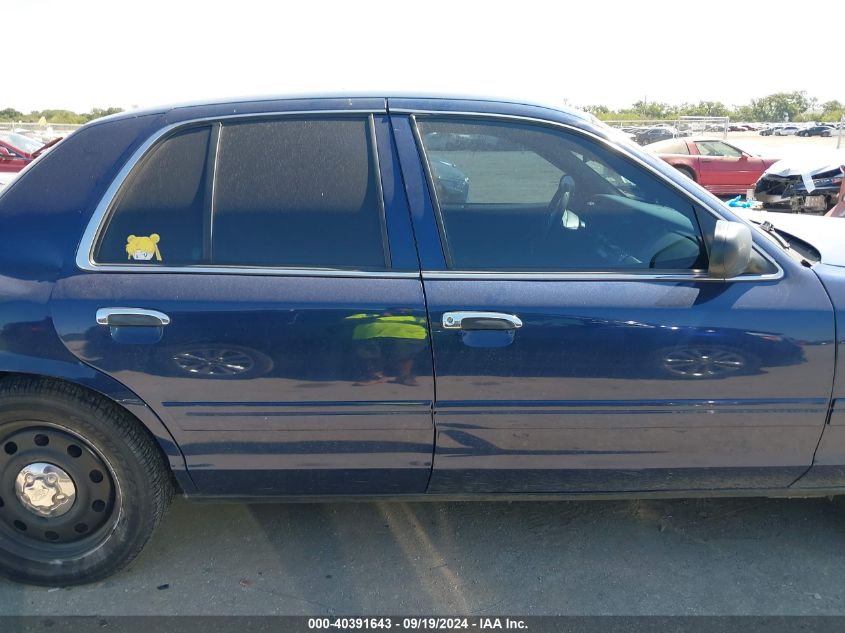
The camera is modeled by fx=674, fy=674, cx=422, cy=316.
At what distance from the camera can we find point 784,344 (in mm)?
2291

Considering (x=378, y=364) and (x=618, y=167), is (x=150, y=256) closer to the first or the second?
(x=378, y=364)

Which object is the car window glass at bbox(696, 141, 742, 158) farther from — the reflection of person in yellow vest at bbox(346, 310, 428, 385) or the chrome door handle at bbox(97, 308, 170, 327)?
the chrome door handle at bbox(97, 308, 170, 327)

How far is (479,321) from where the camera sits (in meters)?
2.24

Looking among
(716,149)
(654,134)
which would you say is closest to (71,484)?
(716,149)

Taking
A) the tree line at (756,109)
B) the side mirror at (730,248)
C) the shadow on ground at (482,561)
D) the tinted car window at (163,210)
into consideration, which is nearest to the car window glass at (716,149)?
the shadow on ground at (482,561)

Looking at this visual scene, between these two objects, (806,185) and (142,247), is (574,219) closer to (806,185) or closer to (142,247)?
(142,247)

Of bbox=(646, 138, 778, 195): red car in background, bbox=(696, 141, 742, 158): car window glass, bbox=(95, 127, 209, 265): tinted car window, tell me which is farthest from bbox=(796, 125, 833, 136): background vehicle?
bbox=(95, 127, 209, 265): tinted car window

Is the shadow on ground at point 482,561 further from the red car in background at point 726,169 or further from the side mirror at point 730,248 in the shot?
the red car in background at point 726,169

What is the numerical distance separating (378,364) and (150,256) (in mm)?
879

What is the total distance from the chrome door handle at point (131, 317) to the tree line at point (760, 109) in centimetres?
6088

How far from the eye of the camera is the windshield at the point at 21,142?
42.8 feet

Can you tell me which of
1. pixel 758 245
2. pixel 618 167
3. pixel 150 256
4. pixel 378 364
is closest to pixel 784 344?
pixel 758 245

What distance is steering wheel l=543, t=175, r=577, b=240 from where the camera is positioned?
99.6 inches

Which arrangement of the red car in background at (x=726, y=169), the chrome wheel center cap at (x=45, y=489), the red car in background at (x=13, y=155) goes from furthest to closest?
the red car in background at (x=726, y=169), the red car in background at (x=13, y=155), the chrome wheel center cap at (x=45, y=489)
